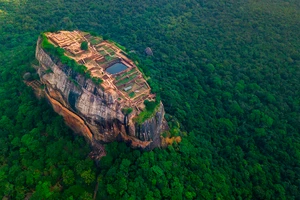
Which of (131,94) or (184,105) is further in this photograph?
(184,105)

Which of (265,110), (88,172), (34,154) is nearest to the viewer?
(88,172)

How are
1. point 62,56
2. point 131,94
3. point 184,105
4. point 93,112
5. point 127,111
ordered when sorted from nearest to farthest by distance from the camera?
point 127,111, point 93,112, point 131,94, point 62,56, point 184,105

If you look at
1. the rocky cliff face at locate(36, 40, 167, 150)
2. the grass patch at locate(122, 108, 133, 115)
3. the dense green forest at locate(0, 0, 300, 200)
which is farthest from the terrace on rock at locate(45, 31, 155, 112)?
the dense green forest at locate(0, 0, 300, 200)

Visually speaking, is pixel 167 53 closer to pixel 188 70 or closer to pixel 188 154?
pixel 188 70

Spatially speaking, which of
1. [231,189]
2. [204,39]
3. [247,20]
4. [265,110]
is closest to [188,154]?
[231,189]

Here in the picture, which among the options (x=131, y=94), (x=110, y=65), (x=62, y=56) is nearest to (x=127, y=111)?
(x=131, y=94)

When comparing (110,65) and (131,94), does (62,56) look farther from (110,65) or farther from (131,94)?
(131,94)
